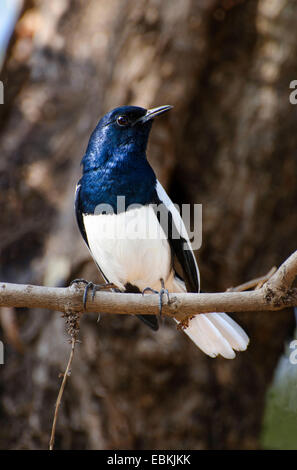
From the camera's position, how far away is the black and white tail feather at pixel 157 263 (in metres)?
3.17

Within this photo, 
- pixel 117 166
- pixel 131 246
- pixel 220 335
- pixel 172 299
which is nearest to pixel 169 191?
pixel 117 166

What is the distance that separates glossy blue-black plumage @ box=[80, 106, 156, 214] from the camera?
3.33m

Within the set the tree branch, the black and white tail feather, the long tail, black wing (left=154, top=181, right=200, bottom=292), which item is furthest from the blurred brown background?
the tree branch

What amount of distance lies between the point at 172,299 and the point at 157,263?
1.01 metres

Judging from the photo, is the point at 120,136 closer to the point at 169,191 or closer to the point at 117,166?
the point at 117,166

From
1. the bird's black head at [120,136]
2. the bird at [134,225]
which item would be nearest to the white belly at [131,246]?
the bird at [134,225]

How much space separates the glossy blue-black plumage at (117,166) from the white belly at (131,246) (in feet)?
0.27

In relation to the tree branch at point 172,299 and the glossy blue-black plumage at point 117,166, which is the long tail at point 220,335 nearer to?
the tree branch at point 172,299

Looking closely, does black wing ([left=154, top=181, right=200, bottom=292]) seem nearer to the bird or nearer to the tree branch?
the bird

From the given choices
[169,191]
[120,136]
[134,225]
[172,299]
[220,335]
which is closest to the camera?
[172,299]

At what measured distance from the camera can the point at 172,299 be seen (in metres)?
2.48

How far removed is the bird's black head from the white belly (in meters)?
0.41

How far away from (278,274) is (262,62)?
330cm

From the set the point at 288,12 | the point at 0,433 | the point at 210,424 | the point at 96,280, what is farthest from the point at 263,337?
the point at 288,12
